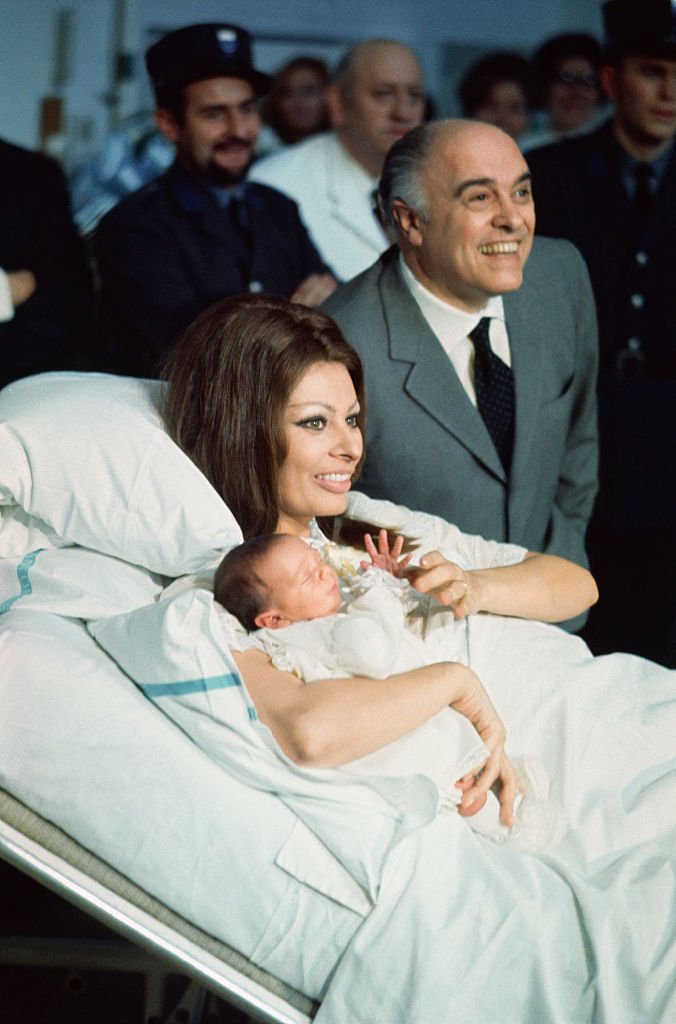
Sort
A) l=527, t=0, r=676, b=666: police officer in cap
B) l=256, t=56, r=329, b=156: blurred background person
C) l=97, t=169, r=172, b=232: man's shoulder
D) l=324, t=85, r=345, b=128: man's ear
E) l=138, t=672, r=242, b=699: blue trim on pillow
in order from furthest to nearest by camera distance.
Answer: l=256, t=56, r=329, b=156: blurred background person, l=324, t=85, r=345, b=128: man's ear, l=527, t=0, r=676, b=666: police officer in cap, l=97, t=169, r=172, b=232: man's shoulder, l=138, t=672, r=242, b=699: blue trim on pillow

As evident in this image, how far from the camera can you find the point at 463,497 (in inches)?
107

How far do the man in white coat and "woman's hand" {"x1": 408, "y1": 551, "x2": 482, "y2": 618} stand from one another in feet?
7.27

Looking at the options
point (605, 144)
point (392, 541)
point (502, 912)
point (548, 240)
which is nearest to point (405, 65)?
point (605, 144)

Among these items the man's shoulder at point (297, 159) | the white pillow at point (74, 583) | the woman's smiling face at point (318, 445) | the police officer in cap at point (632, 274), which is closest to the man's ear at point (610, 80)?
the police officer in cap at point (632, 274)


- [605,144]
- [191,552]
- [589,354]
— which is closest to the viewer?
[191,552]

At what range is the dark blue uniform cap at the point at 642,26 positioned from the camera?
11.8ft

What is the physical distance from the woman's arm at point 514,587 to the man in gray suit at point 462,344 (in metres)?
0.40

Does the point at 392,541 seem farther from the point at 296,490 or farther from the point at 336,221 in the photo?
the point at 336,221

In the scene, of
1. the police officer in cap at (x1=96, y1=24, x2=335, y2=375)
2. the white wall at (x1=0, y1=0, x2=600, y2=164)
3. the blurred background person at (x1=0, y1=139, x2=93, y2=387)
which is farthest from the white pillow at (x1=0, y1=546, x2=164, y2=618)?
the white wall at (x1=0, y1=0, x2=600, y2=164)

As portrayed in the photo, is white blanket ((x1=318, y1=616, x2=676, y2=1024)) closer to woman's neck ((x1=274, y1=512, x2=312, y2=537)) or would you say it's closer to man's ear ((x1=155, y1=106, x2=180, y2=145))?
woman's neck ((x1=274, y1=512, x2=312, y2=537))

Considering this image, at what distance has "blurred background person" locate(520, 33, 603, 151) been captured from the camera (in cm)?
575

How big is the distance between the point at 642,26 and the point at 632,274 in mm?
651

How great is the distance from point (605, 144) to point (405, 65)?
0.85 m

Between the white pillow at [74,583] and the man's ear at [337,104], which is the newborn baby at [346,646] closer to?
the white pillow at [74,583]
